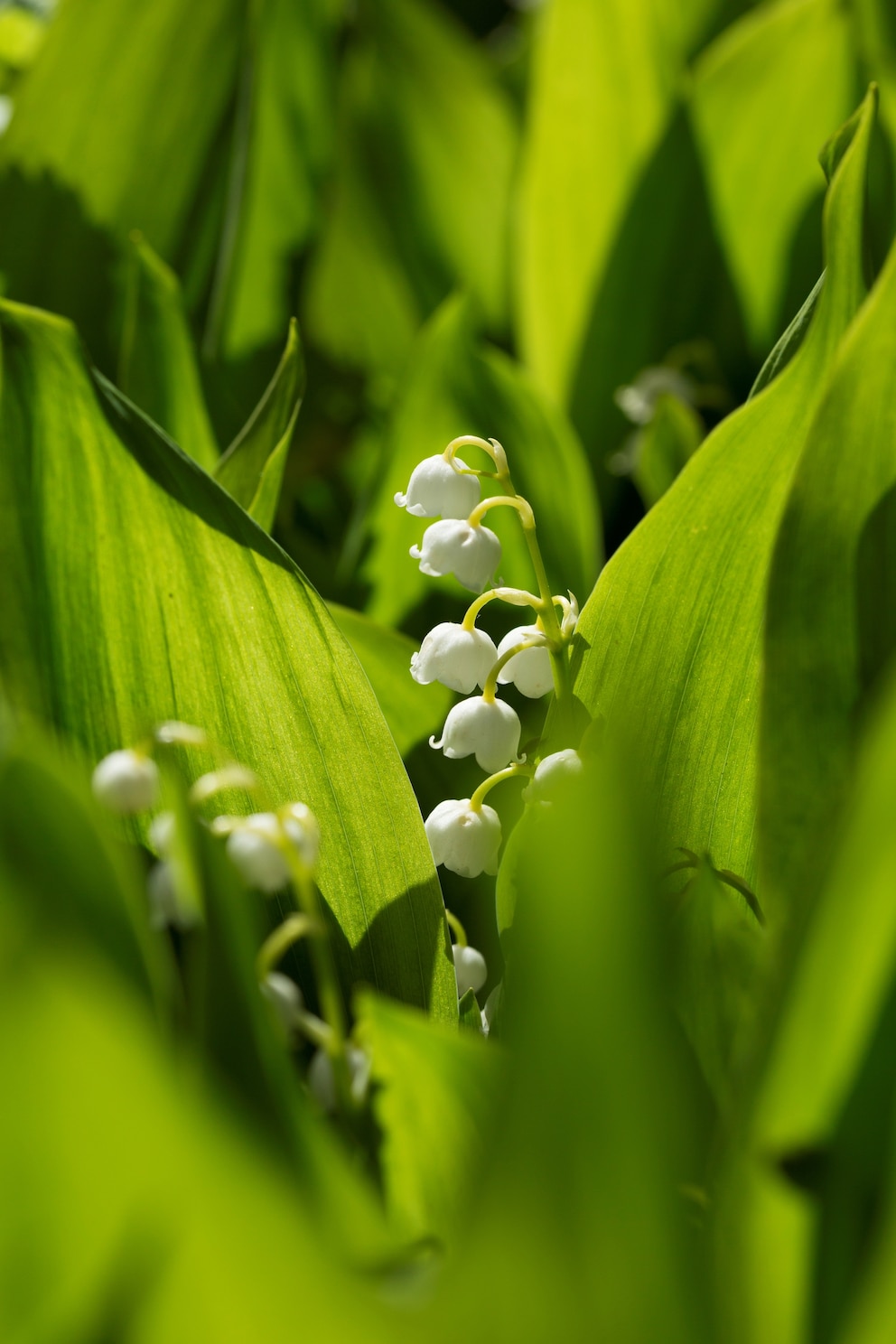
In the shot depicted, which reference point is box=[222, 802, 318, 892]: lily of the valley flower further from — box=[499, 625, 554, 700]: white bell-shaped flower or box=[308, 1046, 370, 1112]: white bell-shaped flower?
box=[499, 625, 554, 700]: white bell-shaped flower

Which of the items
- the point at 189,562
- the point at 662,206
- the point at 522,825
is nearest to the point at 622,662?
the point at 522,825

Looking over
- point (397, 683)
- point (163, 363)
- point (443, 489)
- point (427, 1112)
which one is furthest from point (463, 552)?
point (163, 363)

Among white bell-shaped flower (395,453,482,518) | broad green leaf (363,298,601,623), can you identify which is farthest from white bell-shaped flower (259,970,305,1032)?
broad green leaf (363,298,601,623)

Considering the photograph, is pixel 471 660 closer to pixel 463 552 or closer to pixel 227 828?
pixel 463 552

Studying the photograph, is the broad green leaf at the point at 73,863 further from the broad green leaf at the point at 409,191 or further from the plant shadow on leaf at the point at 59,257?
the broad green leaf at the point at 409,191

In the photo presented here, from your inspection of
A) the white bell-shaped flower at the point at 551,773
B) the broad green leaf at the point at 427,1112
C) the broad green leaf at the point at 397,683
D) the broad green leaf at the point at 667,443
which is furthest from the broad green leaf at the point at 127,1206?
the broad green leaf at the point at 667,443

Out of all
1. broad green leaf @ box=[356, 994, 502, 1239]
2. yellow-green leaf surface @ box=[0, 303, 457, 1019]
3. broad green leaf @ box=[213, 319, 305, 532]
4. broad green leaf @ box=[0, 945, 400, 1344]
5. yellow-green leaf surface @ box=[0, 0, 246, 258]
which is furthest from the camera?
yellow-green leaf surface @ box=[0, 0, 246, 258]
